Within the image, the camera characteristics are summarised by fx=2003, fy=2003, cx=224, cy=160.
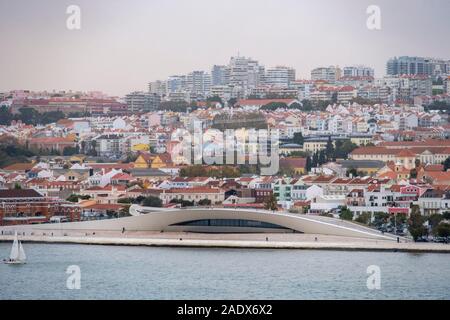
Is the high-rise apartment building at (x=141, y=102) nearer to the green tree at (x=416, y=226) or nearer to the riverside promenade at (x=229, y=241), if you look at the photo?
the green tree at (x=416, y=226)

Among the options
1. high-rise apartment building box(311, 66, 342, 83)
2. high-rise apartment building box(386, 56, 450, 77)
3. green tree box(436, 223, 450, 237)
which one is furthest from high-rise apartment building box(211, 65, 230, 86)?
green tree box(436, 223, 450, 237)

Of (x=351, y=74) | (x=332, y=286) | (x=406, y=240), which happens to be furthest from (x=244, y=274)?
(x=351, y=74)

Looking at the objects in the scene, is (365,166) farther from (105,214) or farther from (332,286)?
(332,286)
